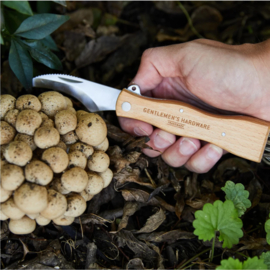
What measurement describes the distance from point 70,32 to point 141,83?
2.37ft

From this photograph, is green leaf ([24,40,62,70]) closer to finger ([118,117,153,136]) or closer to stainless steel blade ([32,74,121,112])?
stainless steel blade ([32,74,121,112])

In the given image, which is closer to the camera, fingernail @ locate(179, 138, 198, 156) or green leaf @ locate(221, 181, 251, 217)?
green leaf @ locate(221, 181, 251, 217)

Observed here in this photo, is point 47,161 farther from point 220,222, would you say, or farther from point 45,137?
point 220,222

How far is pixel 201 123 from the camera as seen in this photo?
171 cm

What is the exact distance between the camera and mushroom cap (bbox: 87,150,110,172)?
1444 millimetres

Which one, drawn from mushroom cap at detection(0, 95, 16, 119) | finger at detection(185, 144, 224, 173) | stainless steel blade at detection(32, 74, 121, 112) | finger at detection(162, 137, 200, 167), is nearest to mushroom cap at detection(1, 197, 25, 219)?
mushroom cap at detection(0, 95, 16, 119)

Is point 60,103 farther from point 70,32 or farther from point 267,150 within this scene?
point 267,150

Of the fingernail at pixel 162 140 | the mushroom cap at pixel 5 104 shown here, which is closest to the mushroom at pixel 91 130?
the mushroom cap at pixel 5 104

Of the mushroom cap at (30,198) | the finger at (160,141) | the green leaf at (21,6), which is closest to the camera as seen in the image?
the mushroom cap at (30,198)

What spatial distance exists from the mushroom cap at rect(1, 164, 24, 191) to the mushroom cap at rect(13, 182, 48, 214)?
1.1 inches

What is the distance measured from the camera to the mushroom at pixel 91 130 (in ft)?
4.64

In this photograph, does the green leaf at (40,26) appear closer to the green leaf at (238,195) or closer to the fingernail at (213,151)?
the fingernail at (213,151)

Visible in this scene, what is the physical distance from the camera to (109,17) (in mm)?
2432

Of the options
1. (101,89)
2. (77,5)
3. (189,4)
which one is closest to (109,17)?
(77,5)
